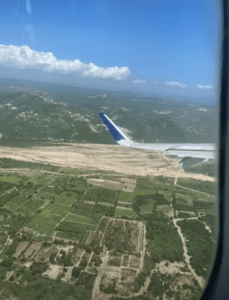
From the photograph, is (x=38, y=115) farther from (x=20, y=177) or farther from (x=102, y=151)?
(x=20, y=177)

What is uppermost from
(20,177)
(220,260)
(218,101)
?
(218,101)

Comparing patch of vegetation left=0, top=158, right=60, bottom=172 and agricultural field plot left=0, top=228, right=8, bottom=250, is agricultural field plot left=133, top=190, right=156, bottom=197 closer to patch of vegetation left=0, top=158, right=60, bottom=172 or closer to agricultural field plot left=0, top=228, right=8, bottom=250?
patch of vegetation left=0, top=158, right=60, bottom=172

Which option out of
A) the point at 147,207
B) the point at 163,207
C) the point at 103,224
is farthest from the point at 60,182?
the point at 163,207

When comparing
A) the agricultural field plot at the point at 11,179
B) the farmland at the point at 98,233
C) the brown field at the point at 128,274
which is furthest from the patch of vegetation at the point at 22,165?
the brown field at the point at 128,274

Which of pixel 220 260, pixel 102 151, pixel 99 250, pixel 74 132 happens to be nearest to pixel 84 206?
pixel 99 250

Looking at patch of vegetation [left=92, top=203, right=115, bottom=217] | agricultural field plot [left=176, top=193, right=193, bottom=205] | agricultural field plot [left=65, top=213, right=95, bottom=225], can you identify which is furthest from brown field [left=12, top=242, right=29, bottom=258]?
agricultural field plot [left=176, top=193, right=193, bottom=205]

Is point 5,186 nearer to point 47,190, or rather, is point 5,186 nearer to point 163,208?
point 47,190

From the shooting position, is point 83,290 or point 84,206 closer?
point 83,290
